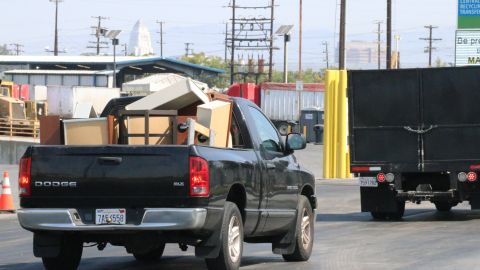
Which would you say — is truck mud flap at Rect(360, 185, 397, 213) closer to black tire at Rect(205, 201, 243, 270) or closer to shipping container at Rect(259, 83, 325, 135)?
black tire at Rect(205, 201, 243, 270)

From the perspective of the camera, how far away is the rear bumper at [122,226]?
10469 millimetres

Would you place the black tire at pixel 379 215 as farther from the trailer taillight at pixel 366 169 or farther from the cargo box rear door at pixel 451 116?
the cargo box rear door at pixel 451 116

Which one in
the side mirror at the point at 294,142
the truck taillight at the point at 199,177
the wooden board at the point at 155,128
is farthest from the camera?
the side mirror at the point at 294,142

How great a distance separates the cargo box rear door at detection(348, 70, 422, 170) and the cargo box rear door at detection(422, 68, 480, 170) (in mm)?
224

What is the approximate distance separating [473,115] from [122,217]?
38.1 ft

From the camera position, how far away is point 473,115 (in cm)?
2086

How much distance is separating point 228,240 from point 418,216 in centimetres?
1234

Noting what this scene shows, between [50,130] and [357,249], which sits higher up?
[50,130]

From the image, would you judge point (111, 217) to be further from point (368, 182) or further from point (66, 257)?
point (368, 182)

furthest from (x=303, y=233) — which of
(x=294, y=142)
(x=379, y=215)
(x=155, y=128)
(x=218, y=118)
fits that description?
(x=379, y=215)

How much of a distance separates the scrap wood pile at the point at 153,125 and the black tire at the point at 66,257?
3.30 feet

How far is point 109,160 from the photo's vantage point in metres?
10.6

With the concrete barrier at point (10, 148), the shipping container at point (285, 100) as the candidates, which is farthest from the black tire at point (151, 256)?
the shipping container at point (285, 100)

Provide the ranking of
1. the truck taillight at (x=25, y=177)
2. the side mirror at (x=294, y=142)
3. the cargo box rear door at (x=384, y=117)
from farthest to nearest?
the cargo box rear door at (x=384, y=117) < the side mirror at (x=294, y=142) < the truck taillight at (x=25, y=177)
